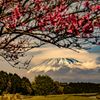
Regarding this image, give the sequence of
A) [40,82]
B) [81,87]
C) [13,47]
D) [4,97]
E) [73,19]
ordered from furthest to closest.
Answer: [81,87], [40,82], [4,97], [13,47], [73,19]

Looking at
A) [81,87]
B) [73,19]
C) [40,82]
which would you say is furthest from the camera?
[81,87]

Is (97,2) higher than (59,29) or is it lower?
higher

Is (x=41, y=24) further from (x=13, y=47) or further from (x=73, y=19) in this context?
(x=13, y=47)

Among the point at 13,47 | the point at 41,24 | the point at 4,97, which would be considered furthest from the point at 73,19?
the point at 4,97

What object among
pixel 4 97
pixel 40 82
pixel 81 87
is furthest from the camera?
pixel 81 87

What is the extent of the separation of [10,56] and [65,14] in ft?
21.0

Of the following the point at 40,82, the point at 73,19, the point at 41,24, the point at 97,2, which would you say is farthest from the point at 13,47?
the point at 40,82

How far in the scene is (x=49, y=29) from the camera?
776 cm

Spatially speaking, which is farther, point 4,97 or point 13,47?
point 4,97

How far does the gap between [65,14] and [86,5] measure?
122 centimetres

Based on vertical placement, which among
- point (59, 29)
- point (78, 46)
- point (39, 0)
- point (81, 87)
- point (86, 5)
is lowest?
point (81, 87)

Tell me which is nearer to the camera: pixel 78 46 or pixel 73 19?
pixel 73 19

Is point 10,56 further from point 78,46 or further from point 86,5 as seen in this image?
point 86,5

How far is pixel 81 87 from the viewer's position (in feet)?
406
